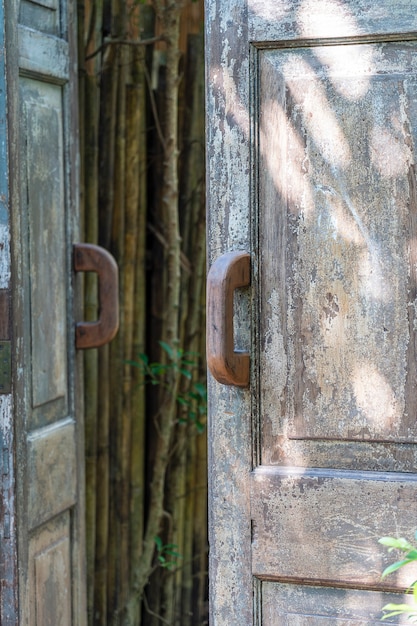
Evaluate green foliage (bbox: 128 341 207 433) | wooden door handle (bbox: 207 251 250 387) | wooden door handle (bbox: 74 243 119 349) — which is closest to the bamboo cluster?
green foliage (bbox: 128 341 207 433)

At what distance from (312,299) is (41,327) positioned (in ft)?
2.65

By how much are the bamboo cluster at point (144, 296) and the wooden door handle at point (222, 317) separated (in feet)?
4.78

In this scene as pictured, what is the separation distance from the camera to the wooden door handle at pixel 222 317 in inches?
64.9

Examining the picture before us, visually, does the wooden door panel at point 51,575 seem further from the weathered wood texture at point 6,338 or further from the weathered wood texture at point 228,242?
the weathered wood texture at point 228,242

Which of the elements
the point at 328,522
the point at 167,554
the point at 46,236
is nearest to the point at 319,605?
the point at 328,522

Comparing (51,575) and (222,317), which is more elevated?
(222,317)

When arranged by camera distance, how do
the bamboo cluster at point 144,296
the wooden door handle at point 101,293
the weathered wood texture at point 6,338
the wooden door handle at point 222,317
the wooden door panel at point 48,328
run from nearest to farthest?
1. the wooden door handle at point 222,317
2. the weathered wood texture at point 6,338
3. the wooden door panel at point 48,328
4. the wooden door handle at point 101,293
5. the bamboo cluster at point 144,296

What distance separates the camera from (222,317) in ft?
5.40

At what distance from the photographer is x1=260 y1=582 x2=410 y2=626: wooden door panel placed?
1.73m

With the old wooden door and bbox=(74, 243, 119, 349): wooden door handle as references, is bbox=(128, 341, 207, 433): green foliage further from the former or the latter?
the old wooden door

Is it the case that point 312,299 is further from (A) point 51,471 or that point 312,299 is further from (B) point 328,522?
(A) point 51,471

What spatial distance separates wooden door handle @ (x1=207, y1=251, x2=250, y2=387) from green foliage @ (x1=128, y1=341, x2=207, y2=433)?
1403 mm

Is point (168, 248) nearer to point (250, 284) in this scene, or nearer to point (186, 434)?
point (186, 434)

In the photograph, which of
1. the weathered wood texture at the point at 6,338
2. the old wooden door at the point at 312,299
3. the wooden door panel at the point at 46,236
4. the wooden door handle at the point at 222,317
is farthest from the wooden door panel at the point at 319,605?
the wooden door panel at the point at 46,236
